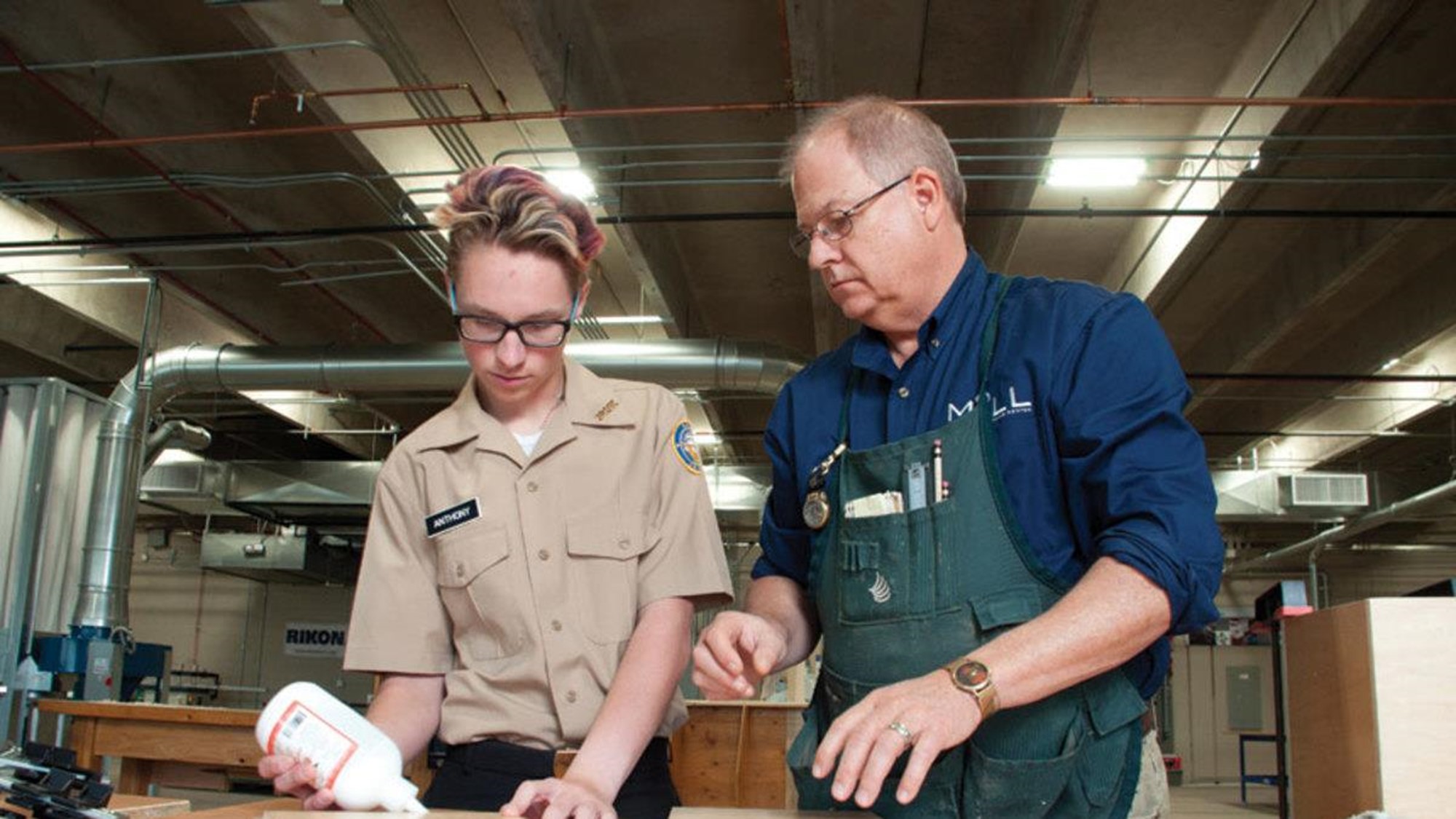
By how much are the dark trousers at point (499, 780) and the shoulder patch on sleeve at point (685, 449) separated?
0.40 m

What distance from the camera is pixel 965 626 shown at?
1139mm

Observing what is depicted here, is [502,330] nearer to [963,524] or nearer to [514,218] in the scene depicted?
[514,218]

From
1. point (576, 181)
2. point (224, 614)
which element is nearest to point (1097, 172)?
point (576, 181)

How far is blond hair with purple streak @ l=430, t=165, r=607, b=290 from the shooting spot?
1.43m

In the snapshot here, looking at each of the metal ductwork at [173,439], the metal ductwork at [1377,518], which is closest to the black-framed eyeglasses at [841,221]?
the metal ductwork at [173,439]

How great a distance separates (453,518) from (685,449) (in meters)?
0.34

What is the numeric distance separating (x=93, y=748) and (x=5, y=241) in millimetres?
3232

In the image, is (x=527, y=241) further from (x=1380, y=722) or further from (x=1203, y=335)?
(x=1203, y=335)

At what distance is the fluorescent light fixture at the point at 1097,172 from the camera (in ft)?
16.5

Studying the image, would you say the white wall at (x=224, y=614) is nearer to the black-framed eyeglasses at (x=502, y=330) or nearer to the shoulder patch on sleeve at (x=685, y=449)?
the shoulder patch on sleeve at (x=685, y=449)

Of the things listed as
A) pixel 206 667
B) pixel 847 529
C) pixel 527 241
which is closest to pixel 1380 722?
pixel 847 529

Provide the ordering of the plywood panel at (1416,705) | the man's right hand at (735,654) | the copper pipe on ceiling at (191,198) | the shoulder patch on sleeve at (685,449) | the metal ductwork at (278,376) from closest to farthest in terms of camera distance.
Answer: the man's right hand at (735,654) < the shoulder patch on sleeve at (685,449) < the plywood panel at (1416,705) < the copper pipe on ceiling at (191,198) < the metal ductwork at (278,376)

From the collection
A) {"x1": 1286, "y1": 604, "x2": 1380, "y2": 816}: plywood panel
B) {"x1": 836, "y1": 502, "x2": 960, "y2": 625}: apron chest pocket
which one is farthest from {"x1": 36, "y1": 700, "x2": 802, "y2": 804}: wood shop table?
{"x1": 836, "y1": 502, "x2": 960, "y2": 625}: apron chest pocket

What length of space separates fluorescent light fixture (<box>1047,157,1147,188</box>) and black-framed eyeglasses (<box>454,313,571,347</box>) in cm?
390
